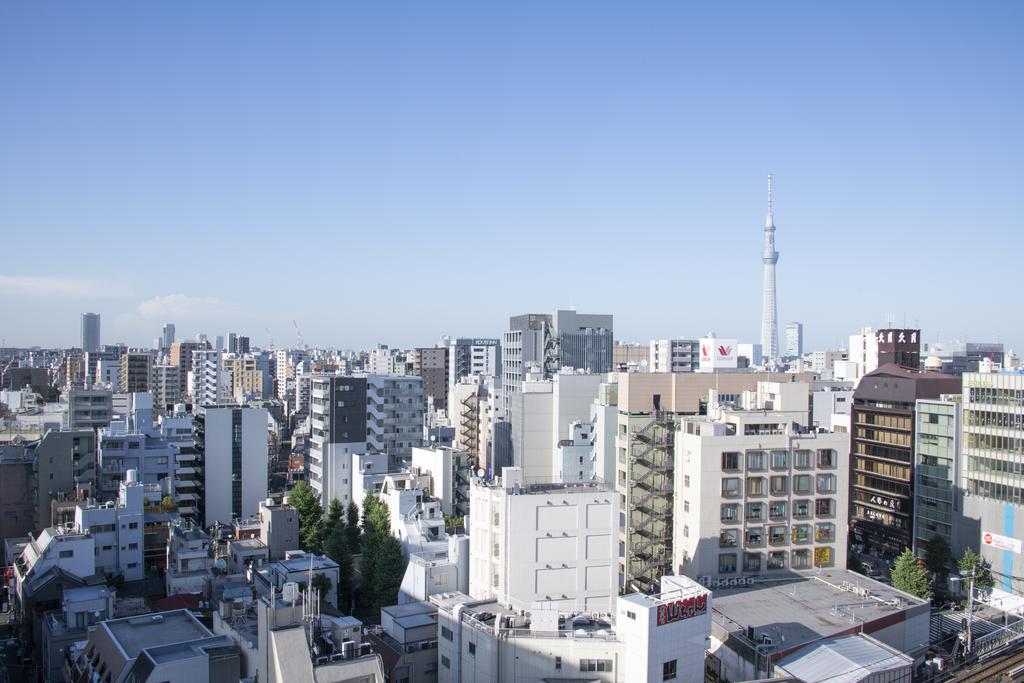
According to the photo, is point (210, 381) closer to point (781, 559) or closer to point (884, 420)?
point (884, 420)

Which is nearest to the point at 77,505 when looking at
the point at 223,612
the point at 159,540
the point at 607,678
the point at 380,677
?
the point at 159,540

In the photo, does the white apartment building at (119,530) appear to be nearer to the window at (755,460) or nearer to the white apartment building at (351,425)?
the white apartment building at (351,425)

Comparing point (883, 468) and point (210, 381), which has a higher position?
point (210, 381)

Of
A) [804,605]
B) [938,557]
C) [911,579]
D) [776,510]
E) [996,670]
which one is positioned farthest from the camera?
[938,557]

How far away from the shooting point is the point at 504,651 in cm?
1755

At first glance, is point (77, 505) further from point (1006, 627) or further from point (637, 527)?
point (1006, 627)

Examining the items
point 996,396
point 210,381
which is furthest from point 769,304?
point 996,396

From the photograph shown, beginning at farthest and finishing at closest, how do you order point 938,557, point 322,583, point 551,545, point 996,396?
1. point 938,557
2. point 996,396
3. point 322,583
4. point 551,545

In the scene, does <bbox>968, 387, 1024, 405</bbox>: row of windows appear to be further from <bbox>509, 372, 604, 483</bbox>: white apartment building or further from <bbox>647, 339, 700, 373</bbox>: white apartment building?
<bbox>647, 339, 700, 373</bbox>: white apartment building

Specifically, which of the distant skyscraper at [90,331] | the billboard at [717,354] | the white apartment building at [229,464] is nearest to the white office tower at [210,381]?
the white apartment building at [229,464]

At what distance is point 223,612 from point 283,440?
5050 centimetres

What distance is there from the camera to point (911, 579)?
79.7ft

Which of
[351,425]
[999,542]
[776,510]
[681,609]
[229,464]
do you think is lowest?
[999,542]

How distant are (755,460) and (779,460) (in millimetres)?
777
